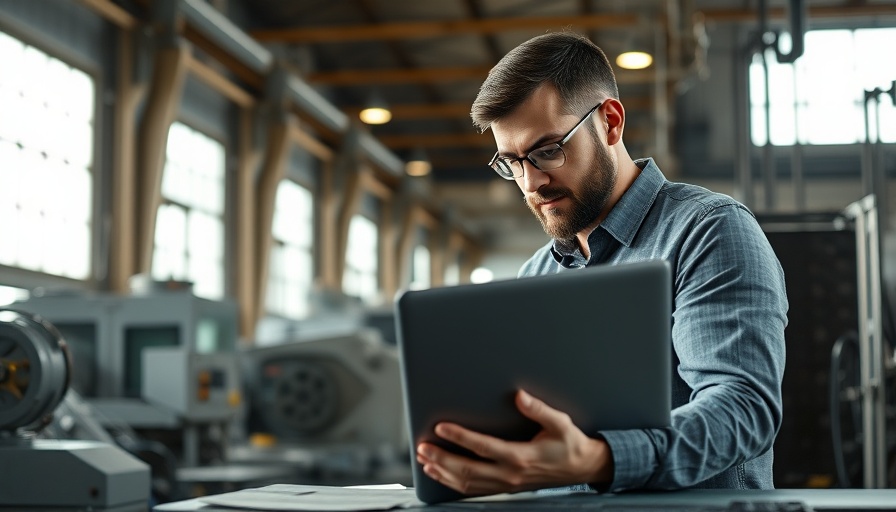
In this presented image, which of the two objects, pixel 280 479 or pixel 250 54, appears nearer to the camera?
pixel 280 479

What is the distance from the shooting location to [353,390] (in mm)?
6953

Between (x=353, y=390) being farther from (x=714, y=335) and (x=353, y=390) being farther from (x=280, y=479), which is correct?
(x=714, y=335)

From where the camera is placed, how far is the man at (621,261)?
4.03 feet

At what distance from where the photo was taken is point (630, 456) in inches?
49.3

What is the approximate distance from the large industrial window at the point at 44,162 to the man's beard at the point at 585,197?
642 cm

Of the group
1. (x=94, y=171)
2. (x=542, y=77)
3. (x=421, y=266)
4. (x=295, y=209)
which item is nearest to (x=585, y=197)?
(x=542, y=77)

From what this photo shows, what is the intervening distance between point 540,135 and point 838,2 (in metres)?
12.9

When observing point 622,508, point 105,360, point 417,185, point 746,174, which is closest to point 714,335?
point 622,508

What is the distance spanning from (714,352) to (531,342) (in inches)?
12.9

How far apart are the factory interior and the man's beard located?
476mm

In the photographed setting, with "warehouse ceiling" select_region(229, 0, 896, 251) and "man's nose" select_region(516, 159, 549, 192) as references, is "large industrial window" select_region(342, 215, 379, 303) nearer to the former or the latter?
"warehouse ceiling" select_region(229, 0, 896, 251)

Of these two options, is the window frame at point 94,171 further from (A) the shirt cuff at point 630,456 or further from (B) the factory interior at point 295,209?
(A) the shirt cuff at point 630,456

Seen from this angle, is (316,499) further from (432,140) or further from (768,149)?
(432,140)

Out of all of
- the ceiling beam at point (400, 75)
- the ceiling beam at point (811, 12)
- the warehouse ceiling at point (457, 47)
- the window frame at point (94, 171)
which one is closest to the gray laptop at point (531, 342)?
the warehouse ceiling at point (457, 47)
